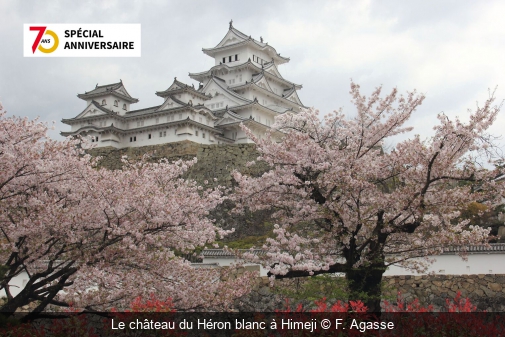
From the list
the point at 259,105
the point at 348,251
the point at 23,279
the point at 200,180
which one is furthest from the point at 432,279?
the point at 259,105

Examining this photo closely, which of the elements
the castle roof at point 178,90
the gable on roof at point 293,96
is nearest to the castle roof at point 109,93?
the castle roof at point 178,90

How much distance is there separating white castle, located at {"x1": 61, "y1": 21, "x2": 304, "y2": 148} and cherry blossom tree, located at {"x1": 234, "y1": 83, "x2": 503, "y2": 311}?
26.5 m

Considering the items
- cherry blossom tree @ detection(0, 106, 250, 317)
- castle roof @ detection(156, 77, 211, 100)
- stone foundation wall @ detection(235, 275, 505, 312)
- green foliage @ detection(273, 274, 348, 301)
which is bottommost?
stone foundation wall @ detection(235, 275, 505, 312)

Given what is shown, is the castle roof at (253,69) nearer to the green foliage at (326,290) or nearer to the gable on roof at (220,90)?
the gable on roof at (220,90)

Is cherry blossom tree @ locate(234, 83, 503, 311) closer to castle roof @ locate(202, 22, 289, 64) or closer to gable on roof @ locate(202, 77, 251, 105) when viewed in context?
gable on roof @ locate(202, 77, 251, 105)

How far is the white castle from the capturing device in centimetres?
3788

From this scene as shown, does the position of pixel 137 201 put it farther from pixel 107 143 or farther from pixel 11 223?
pixel 107 143

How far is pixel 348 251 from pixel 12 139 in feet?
22.4

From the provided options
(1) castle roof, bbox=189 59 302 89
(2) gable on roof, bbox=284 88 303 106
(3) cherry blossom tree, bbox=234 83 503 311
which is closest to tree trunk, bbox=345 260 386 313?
(3) cherry blossom tree, bbox=234 83 503 311

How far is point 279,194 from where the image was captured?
11008mm

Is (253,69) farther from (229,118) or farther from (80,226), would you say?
(80,226)

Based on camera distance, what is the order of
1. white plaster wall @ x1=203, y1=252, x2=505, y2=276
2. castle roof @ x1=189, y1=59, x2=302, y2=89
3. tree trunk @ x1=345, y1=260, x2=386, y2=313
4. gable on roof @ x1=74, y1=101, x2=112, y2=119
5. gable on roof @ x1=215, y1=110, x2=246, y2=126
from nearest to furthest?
tree trunk @ x1=345, y1=260, x2=386, y2=313
white plaster wall @ x1=203, y1=252, x2=505, y2=276
gable on roof @ x1=215, y1=110, x2=246, y2=126
gable on roof @ x1=74, y1=101, x2=112, y2=119
castle roof @ x1=189, y1=59, x2=302, y2=89

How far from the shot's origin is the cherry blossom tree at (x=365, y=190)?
9.14 m

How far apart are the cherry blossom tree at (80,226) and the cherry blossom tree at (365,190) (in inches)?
85.3
